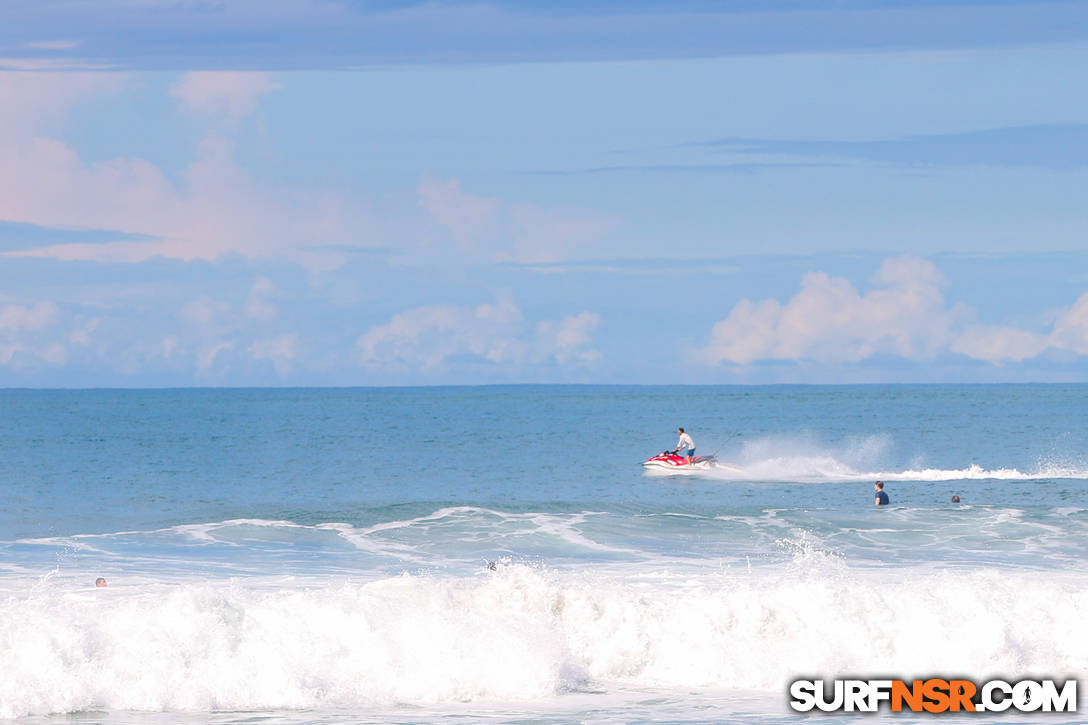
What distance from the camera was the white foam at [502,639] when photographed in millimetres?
15461

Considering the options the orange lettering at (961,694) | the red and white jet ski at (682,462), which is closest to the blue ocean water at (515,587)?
the orange lettering at (961,694)

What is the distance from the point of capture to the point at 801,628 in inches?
721

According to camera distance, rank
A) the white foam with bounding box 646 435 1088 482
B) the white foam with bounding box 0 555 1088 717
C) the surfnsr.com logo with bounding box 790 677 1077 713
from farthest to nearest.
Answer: the white foam with bounding box 646 435 1088 482 < the white foam with bounding box 0 555 1088 717 < the surfnsr.com logo with bounding box 790 677 1077 713

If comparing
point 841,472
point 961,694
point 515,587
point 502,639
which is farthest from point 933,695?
point 841,472

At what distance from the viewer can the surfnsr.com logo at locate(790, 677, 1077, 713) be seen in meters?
14.9

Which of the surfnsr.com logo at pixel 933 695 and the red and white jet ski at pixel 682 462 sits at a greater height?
the red and white jet ski at pixel 682 462

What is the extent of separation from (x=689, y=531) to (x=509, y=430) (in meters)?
68.1

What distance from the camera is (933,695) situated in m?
16.0

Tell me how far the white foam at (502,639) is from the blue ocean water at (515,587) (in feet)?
0.13

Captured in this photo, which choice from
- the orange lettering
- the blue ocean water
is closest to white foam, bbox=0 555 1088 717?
the blue ocean water

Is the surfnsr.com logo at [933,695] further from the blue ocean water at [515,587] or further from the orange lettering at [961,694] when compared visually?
the blue ocean water at [515,587]

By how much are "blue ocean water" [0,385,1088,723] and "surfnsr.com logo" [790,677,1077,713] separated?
1.84ft

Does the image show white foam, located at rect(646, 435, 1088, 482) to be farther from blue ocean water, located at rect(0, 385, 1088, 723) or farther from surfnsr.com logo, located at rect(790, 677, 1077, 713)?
surfnsr.com logo, located at rect(790, 677, 1077, 713)

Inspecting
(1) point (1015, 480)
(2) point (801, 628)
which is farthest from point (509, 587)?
(1) point (1015, 480)
